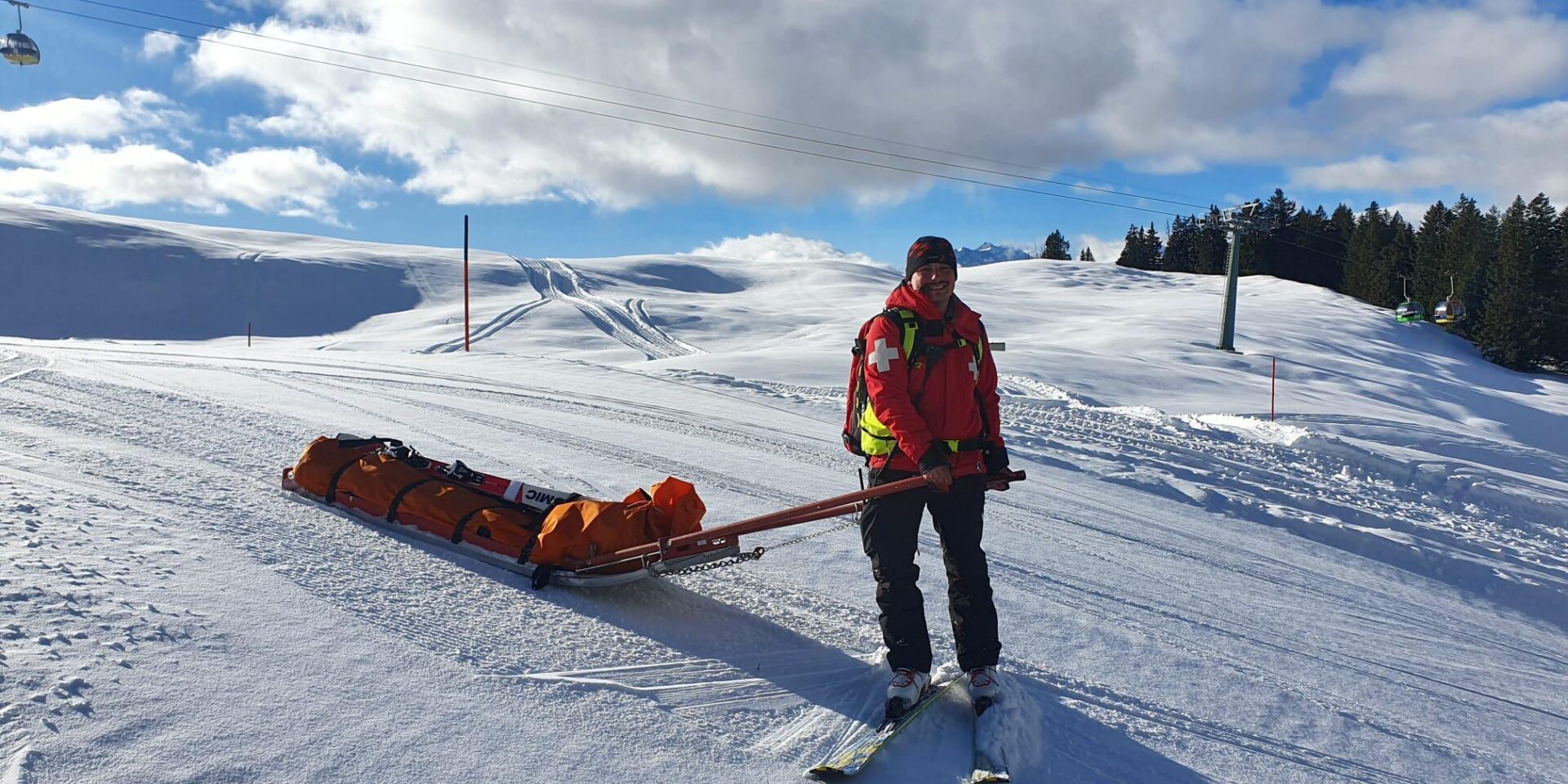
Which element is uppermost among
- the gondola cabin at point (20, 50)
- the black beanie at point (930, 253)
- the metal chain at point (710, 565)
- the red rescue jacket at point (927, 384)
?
the gondola cabin at point (20, 50)

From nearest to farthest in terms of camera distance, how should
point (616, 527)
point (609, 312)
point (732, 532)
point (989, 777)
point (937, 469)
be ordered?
point (989, 777) < point (937, 469) < point (732, 532) < point (616, 527) < point (609, 312)

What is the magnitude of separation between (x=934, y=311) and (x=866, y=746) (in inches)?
61.5

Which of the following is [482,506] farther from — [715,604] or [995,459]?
[995,459]

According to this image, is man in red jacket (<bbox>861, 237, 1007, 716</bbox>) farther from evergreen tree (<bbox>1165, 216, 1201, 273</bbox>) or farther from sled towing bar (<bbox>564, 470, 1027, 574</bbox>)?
evergreen tree (<bbox>1165, 216, 1201, 273</bbox>)

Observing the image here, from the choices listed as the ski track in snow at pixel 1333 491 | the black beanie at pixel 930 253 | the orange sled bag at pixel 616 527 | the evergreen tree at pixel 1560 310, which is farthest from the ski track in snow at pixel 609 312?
the evergreen tree at pixel 1560 310

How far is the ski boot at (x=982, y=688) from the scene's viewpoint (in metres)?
3.03

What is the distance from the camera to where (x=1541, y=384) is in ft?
115

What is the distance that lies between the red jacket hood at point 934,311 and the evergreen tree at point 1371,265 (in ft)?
229

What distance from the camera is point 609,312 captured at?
108 ft

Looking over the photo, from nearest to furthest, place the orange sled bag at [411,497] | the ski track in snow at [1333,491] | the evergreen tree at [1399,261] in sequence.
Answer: the orange sled bag at [411,497], the ski track in snow at [1333,491], the evergreen tree at [1399,261]

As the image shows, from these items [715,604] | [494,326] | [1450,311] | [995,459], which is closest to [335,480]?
[715,604]

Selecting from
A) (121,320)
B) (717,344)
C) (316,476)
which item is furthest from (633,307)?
(316,476)

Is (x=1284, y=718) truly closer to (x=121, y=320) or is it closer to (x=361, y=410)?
(x=361, y=410)

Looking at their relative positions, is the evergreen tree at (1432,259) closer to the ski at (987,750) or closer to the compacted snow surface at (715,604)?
the compacted snow surface at (715,604)
